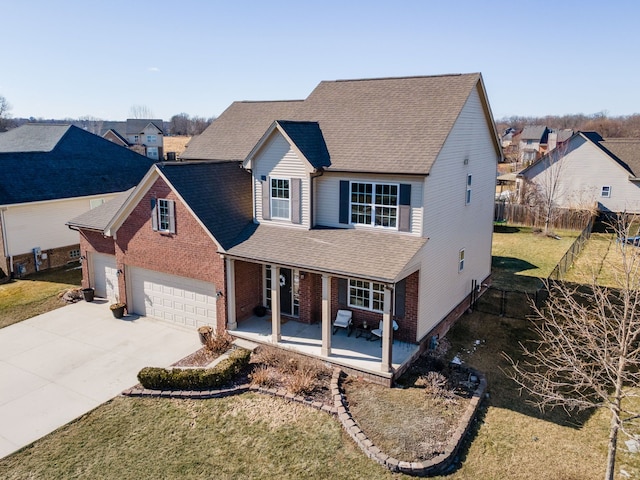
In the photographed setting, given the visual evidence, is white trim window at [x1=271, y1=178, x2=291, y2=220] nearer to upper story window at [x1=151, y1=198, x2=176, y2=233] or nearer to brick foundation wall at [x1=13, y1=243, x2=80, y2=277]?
upper story window at [x1=151, y1=198, x2=176, y2=233]

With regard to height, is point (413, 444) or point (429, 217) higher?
point (429, 217)

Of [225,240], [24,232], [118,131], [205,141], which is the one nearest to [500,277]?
[225,240]

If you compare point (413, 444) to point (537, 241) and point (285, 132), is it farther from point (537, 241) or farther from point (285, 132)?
point (537, 241)

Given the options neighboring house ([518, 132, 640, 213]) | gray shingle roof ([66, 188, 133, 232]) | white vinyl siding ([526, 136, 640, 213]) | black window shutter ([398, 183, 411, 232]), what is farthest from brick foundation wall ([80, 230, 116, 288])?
white vinyl siding ([526, 136, 640, 213])

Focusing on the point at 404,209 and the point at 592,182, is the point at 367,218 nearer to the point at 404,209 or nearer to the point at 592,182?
the point at 404,209

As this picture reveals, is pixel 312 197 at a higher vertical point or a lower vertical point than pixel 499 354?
higher

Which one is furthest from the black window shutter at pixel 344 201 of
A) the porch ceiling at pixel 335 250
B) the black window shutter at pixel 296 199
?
the black window shutter at pixel 296 199

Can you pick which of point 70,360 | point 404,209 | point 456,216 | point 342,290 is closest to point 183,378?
point 70,360
